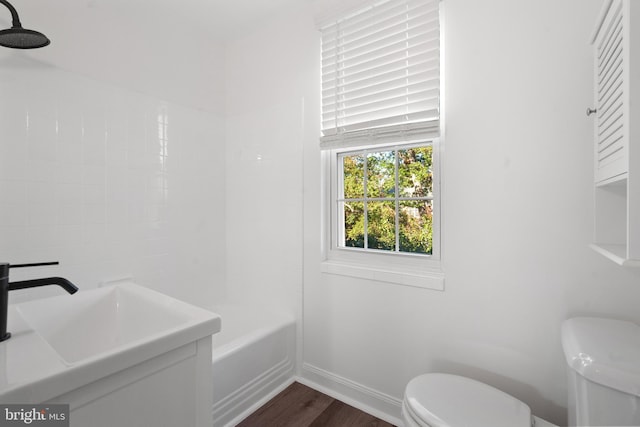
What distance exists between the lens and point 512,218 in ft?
4.60

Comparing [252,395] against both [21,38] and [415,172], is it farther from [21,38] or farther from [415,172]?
[21,38]

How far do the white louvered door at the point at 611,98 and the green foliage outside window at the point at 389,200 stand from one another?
72cm

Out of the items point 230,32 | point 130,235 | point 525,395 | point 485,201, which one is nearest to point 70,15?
point 230,32

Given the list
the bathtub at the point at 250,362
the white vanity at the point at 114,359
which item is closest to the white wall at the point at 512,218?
the bathtub at the point at 250,362

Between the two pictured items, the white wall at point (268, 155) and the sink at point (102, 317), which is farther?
the white wall at point (268, 155)

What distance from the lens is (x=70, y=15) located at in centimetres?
172

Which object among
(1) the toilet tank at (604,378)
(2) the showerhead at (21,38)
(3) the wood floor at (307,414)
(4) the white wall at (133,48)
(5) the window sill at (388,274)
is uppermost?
(4) the white wall at (133,48)

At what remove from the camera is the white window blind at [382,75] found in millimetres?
1610

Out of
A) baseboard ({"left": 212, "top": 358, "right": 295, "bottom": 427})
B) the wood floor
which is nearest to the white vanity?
baseboard ({"left": 212, "top": 358, "right": 295, "bottom": 427})

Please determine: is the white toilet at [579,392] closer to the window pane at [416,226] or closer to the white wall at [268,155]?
the window pane at [416,226]

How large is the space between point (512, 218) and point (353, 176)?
921mm

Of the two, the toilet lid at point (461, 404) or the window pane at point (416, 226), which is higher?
the window pane at point (416, 226)

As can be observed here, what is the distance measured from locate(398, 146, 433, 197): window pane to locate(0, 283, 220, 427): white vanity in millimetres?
1235

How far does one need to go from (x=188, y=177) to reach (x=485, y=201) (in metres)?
1.95
